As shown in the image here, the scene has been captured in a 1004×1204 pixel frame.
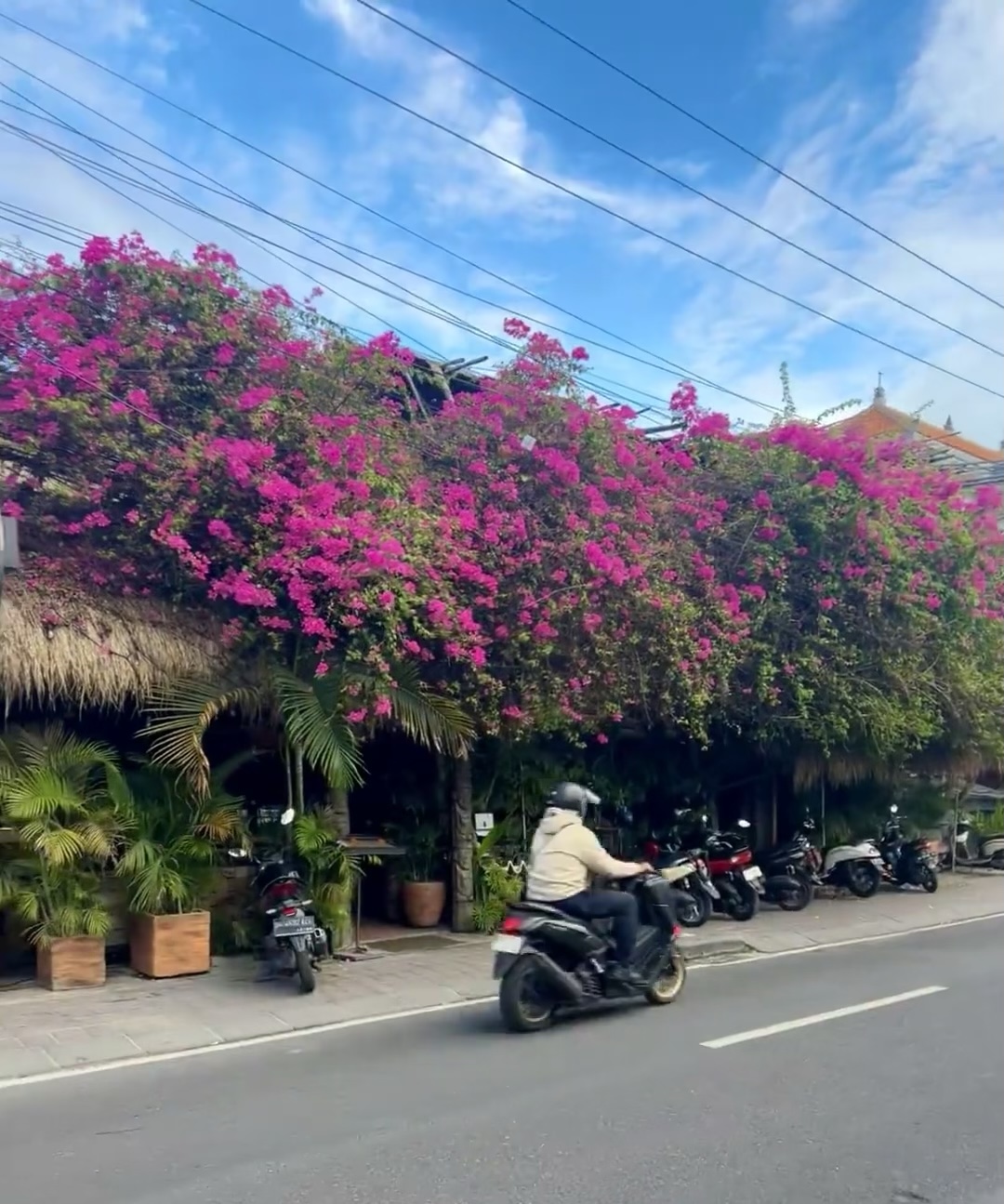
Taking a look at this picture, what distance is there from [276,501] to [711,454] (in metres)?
6.46

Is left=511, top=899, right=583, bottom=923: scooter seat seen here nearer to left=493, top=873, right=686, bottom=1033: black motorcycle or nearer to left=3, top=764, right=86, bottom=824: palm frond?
left=493, top=873, right=686, bottom=1033: black motorcycle

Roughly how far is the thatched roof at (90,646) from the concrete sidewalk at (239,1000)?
2359mm

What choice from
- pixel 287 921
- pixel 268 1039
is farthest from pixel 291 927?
pixel 268 1039

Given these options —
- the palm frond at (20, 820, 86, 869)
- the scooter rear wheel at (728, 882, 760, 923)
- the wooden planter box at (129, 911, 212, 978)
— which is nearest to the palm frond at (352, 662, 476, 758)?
the wooden planter box at (129, 911, 212, 978)

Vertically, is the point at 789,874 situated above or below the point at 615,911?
below

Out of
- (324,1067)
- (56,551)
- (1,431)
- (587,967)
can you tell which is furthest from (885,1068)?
(1,431)

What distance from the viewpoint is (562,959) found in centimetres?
808

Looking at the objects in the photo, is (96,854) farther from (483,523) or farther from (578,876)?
(483,523)

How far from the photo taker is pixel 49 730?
9664 millimetres

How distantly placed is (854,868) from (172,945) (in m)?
9.63

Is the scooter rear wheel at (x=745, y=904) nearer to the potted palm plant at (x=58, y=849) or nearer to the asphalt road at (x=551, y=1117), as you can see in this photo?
the asphalt road at (x=551, y=1117)

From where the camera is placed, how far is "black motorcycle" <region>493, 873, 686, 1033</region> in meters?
7.79

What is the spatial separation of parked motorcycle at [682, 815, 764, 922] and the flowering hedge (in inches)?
55.5

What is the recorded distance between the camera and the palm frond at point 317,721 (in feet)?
32.3
